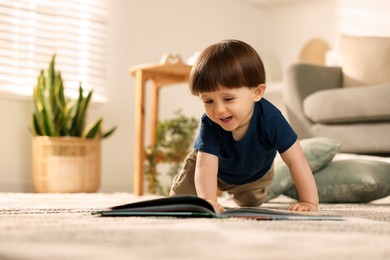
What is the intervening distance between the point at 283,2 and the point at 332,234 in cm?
416

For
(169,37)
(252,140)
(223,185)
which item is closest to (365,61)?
(169,37)

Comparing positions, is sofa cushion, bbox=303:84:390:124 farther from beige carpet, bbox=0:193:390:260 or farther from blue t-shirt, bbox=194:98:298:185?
beige carpet, bbox=0:193:390:260

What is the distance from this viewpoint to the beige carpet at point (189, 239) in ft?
2.29

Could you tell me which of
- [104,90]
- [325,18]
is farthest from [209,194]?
[325,18]

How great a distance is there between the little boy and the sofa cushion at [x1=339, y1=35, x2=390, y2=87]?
174 cm

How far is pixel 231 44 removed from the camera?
1.51m

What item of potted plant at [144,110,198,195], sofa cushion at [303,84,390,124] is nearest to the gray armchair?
sofa cushion at [303,84,390,124]

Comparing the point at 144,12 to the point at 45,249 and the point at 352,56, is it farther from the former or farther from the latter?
the point at 45,249

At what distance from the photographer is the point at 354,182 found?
2.21 metres

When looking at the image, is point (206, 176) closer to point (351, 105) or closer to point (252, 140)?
point (252, 140)

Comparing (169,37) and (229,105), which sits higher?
(169,37)

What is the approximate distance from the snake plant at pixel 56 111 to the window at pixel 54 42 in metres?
0.24

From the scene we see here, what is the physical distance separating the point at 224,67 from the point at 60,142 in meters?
2.12

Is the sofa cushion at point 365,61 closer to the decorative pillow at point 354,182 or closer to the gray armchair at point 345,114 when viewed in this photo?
the gray armchair at point 345,114
